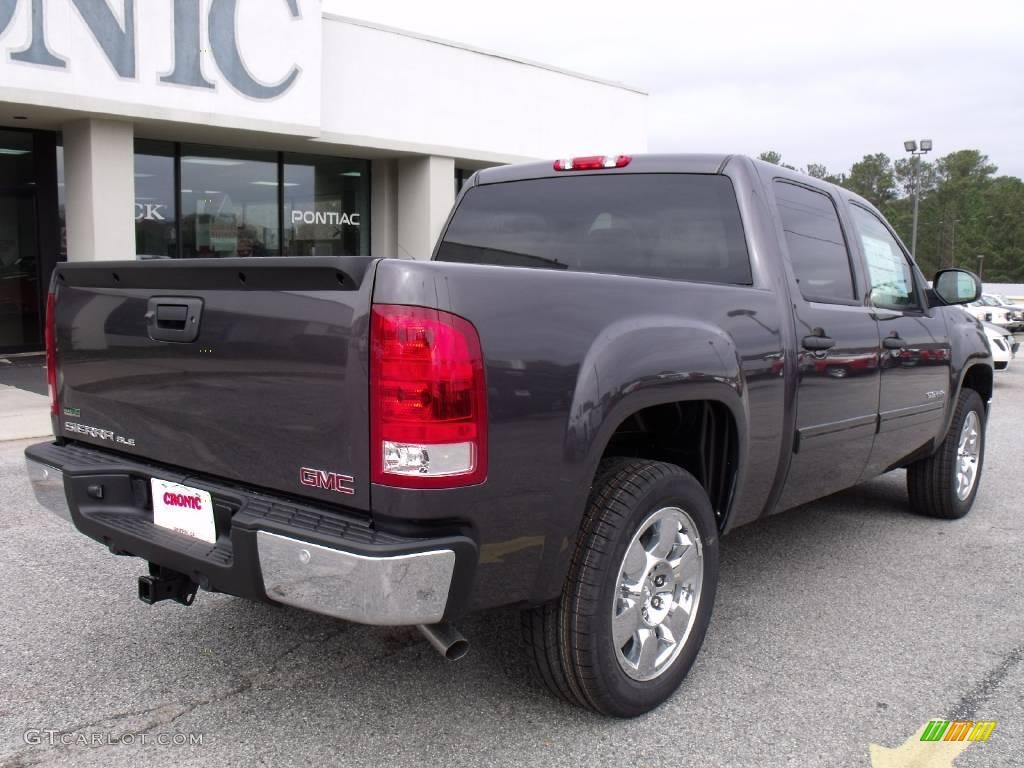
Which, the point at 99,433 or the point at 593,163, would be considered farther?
the point at 593,163

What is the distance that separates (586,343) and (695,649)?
1230 mm

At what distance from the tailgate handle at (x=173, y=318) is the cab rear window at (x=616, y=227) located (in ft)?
5.62

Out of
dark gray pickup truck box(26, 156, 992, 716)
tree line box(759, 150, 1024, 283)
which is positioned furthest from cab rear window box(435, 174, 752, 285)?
tree line box(759, 150, 1024, 283)

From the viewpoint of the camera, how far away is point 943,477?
535cm

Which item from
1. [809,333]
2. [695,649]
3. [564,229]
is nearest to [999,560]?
[809,333]

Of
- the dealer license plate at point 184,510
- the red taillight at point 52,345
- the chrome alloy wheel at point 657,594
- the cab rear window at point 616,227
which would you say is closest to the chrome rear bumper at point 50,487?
the red taillight at point 52,345

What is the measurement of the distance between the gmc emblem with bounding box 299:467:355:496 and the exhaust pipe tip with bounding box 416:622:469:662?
17.2 inches

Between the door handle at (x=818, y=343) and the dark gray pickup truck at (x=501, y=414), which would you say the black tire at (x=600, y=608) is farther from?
the door handle at (x=818, y=343)

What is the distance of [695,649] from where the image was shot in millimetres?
3133

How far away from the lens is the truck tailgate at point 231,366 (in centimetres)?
235

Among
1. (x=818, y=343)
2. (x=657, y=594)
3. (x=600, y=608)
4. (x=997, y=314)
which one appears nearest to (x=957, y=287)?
(x=818, y=343)

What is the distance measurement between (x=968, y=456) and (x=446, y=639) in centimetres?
436

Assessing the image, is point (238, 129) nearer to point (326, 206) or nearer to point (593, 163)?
point (326, 206)

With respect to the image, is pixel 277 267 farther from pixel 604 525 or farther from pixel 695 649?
pixel 695 649
